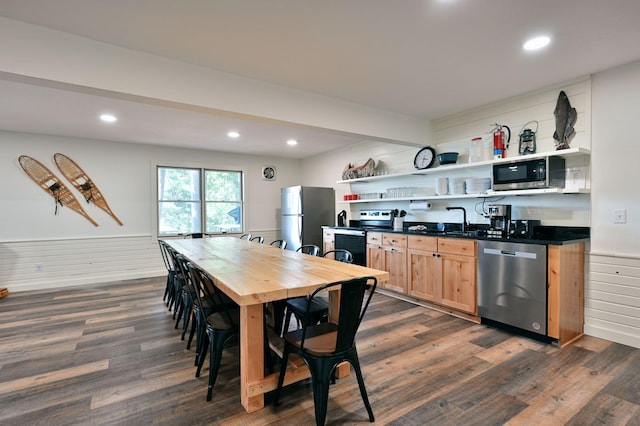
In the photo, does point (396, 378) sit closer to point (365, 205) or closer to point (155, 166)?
point (365, 205)

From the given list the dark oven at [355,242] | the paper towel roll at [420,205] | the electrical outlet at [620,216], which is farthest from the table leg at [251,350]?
the electrical outlet at [620,216]

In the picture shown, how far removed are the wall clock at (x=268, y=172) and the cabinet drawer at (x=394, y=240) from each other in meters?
3.56

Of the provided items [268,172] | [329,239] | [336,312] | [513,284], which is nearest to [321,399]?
[336,312]

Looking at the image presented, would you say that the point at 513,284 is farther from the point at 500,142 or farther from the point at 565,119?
the point at 565,119

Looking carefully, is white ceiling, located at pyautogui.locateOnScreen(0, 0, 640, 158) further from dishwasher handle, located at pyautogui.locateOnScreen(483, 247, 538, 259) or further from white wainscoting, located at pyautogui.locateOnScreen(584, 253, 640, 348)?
white wainscoting, located at pyautogui.locateOnScreen(584, 253, 640, 348)

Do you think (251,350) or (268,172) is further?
(268,172)

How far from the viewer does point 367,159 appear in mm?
5488

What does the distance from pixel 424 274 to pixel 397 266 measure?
431 millimetres

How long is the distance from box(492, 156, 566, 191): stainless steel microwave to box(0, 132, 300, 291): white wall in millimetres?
5124

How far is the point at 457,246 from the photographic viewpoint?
3422 mm

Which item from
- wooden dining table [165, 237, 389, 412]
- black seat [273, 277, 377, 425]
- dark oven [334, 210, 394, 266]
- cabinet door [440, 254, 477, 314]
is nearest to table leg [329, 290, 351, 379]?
wooden dining table [165, 237, 389, 412]

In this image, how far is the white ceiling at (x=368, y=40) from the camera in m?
1.93

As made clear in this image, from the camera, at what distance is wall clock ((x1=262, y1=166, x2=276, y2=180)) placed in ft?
22.9

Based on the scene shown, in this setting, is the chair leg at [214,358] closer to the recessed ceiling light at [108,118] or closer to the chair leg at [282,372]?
the chair leg at [282,372]
